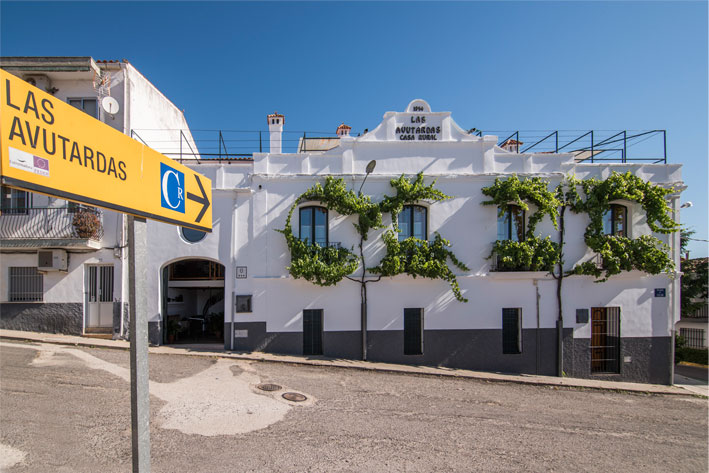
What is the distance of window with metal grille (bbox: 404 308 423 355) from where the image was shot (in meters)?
13.1

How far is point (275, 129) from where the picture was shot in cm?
1419

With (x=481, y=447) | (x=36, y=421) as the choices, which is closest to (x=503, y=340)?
(x=481, y=447)

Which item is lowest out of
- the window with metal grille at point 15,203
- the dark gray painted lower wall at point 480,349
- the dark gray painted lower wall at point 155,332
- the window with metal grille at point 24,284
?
the dark gray painted lower wall at point 480,349

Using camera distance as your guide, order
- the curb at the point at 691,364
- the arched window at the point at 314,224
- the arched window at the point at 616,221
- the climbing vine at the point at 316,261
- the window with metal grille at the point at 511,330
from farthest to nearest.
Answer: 1. the curb at the point at 691,364
2. the arched window at the point at 616,221
3. the window with metal grille at the point at 511,330
4. the arched window at the point at 314,224
5. the climbing vine at the point at 316,261

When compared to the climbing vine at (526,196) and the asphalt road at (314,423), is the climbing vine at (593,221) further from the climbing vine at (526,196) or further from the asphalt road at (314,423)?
the asphalt road at (314,423)

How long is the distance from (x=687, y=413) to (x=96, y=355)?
17.1 metres

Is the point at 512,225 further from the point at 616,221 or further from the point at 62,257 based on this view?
the point at 62,257

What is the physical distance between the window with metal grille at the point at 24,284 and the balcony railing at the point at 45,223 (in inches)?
49.0

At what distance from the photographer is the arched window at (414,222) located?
43.7ft

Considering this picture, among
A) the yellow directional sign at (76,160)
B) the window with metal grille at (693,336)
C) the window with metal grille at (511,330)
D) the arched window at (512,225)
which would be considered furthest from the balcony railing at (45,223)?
the window with metal grille at (693,336)

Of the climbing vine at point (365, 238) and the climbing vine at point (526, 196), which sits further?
the climbing vine at point (526, 196)

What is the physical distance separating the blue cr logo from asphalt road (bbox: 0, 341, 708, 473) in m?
4.66

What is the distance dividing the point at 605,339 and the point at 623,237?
154 inches

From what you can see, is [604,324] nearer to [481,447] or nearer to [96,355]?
[481,447]
